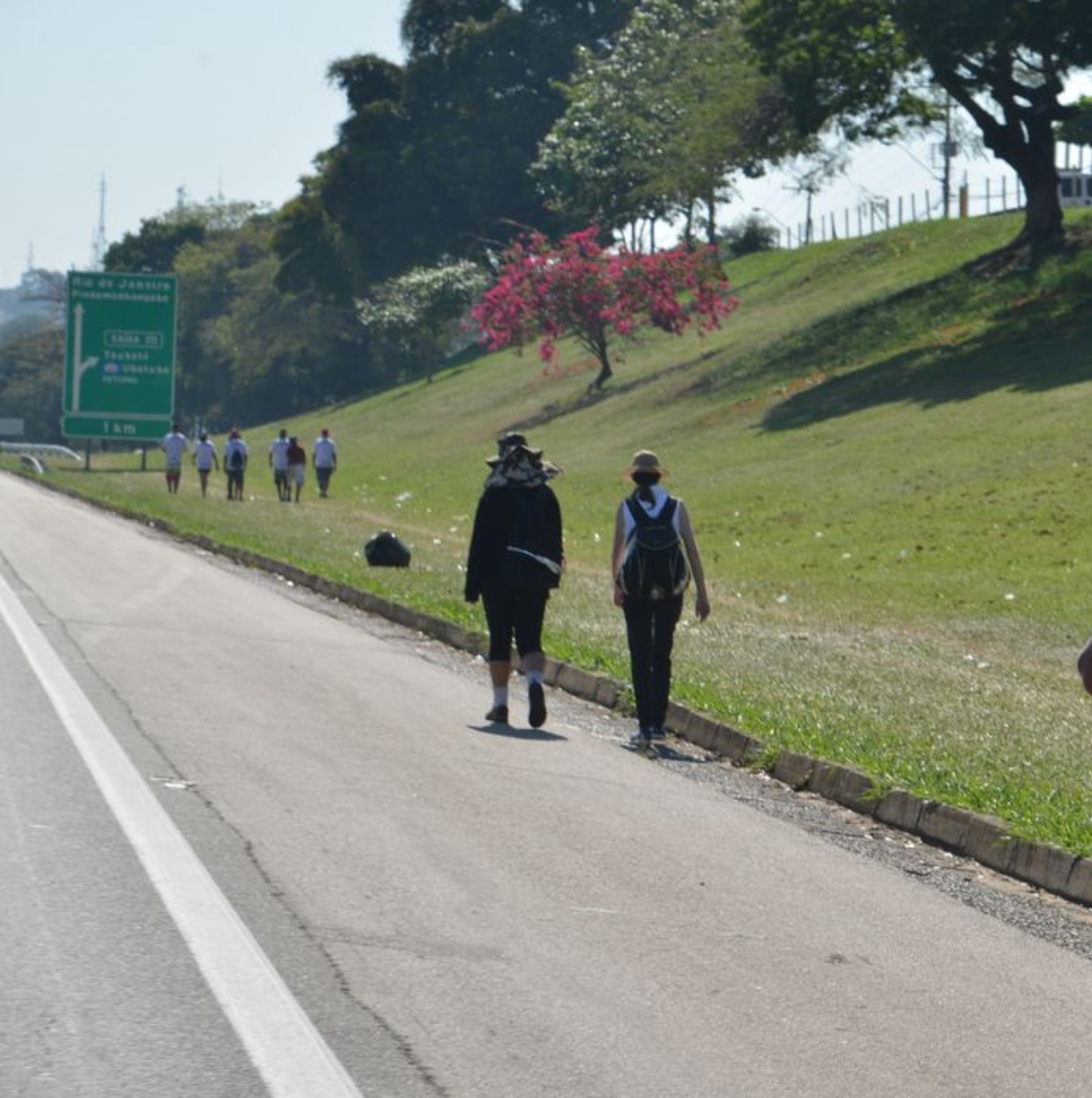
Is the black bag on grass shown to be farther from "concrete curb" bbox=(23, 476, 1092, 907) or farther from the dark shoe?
the dark shoe

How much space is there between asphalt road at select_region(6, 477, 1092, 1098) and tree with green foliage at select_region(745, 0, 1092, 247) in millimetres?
38241

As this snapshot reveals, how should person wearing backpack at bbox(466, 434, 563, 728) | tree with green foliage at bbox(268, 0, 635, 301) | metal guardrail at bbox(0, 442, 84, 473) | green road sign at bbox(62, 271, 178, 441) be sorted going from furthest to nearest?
tree with green foliage at bbox(268, 0, 635, 301) → metal guardrail at bbox(0, 442, 84, 473) → green road sign at bbox(62, 271, 178, 441) → person wearing backpack at bbox(466, 434, 563, 728)

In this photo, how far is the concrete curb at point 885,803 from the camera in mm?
10578

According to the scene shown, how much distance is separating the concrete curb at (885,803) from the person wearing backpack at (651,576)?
0.51 metres

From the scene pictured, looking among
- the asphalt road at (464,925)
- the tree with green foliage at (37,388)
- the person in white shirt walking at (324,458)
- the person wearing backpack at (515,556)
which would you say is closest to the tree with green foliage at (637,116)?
the person in white shirt walking at (324,458)

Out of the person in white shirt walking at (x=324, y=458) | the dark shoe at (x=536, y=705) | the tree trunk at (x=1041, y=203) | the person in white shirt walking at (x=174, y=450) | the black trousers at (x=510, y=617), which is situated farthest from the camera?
the tree trunk at (x=1041, y=203)

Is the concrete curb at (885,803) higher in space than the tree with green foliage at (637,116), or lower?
lower

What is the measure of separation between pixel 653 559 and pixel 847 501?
26.1 metres

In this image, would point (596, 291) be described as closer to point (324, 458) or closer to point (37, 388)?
point (324, 458)

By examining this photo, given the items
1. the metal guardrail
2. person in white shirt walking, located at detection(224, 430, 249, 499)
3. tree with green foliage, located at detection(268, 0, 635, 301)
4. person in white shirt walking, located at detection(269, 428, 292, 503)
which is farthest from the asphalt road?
tree with green foliage, located at detection(268, 0, 635, 301)

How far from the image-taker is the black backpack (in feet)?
47.7

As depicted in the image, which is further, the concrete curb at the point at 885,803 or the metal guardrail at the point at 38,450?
the metal guardrail at the point at 38,450

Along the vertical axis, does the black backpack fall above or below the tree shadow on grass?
below

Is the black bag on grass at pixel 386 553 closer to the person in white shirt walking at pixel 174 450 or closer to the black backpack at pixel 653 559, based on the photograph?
the black backpack at pixel 653 559
